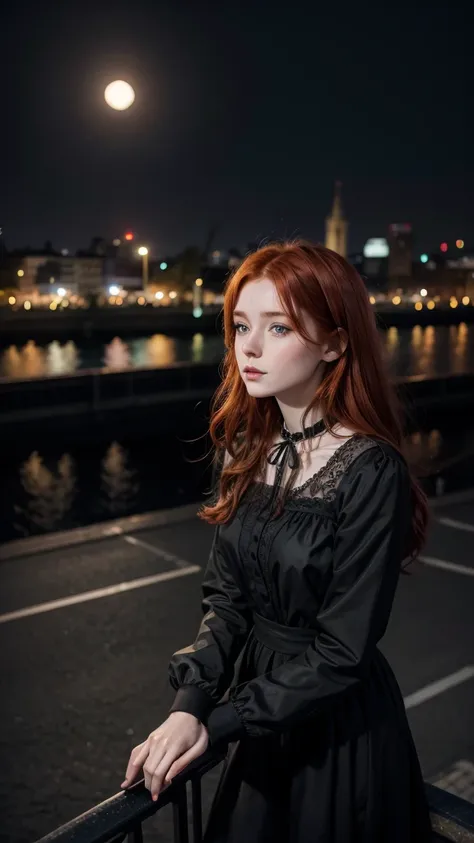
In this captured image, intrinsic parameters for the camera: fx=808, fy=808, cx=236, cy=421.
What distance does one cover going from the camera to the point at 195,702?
6.45ft

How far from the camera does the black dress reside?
6.28 ft

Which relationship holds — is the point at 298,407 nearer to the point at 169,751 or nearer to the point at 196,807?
the point at 169,751

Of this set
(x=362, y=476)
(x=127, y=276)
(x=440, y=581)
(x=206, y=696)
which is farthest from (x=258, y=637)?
(x=127, y=276)

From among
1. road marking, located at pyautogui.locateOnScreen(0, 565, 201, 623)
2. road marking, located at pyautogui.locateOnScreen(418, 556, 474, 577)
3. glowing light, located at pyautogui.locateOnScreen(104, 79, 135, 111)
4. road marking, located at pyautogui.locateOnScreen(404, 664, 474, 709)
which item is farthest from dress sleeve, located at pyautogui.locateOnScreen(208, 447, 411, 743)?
glowing light, located at pyautogui.locateOnScreen(104, 79, 135, 111)

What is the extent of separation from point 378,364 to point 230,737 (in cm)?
103

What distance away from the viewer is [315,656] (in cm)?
193

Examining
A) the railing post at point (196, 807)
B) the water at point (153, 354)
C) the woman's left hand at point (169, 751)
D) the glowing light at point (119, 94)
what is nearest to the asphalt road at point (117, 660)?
the railing post at point (196, 807)

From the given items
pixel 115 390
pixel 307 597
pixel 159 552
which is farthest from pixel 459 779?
pixel 115 390

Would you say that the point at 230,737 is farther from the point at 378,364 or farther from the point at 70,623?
the point at 70,623

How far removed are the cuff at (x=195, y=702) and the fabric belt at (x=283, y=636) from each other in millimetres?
224

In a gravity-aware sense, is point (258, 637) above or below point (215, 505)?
below

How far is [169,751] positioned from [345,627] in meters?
0.50

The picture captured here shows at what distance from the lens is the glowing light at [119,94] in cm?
A: 768

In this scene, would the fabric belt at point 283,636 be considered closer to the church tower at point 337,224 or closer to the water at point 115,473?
the water at point 115,473
